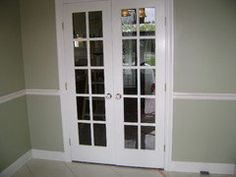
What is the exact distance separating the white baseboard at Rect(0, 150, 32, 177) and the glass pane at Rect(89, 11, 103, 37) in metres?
1.92

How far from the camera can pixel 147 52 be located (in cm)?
301

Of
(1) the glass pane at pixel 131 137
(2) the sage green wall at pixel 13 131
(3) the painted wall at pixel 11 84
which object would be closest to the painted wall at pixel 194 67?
(3) the painted wall at pixel 11 84

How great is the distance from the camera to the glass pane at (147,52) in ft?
9.82

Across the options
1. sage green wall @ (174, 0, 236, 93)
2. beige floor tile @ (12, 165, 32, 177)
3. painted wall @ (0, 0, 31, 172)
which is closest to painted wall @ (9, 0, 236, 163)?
sage green wall @ (174, 0, 236, 93)

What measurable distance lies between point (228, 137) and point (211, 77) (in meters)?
0.77

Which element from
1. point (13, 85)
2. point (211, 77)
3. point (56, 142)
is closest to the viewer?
point (211, 77)

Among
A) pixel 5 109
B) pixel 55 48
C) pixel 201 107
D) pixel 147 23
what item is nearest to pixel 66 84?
pixel 55 48

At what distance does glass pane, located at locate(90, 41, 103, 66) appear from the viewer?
314 cm

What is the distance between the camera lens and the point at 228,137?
300 centimetres

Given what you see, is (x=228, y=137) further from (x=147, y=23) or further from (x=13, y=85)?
(x=13, y=85)

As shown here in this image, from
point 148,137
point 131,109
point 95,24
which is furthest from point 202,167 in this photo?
point 95,24

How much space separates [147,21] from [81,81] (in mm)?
1145

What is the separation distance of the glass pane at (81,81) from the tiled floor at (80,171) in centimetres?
104

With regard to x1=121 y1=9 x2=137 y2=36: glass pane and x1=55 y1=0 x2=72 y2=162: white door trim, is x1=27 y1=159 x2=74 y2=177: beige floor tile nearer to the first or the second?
x1=55 y1=0 x2=72 y2=162: white door trim
